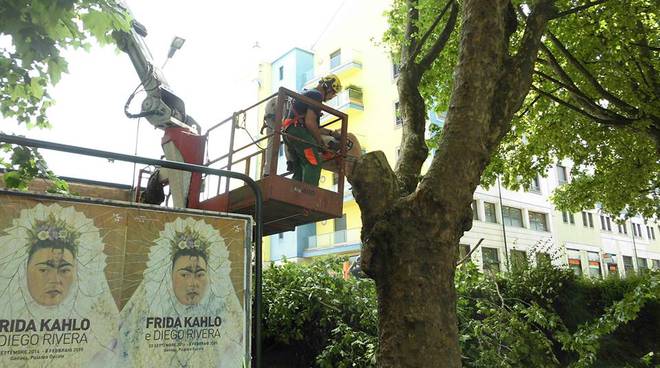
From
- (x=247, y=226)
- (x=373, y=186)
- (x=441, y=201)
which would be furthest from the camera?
(x=373, y=186)

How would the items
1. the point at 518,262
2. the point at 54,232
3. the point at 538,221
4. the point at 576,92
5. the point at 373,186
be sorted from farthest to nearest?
the point at 538,221 < the point at 576,92 < the point at 518,262 < the point at 373,186 < the point at 54,232

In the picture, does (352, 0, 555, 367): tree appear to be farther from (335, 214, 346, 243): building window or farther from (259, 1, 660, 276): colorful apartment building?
(335, 214, 346, 243): building window

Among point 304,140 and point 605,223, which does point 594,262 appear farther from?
point 304,140

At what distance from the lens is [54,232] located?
2730 mm

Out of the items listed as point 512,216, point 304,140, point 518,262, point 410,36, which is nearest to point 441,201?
point 304,140

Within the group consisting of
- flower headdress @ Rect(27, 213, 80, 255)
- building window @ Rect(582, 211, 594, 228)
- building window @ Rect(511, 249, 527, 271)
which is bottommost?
flower headdress @ Rect(27, 213, 80, 255)

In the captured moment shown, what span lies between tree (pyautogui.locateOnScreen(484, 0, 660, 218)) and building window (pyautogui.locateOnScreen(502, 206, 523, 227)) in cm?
1721

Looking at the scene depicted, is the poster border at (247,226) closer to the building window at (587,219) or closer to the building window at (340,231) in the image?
the building window at (340,231)

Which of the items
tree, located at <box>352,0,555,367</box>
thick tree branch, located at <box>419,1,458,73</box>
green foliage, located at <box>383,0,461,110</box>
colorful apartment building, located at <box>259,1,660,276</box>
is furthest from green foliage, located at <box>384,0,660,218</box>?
colorful apartment building, located at <box>259,1,660,276</box>

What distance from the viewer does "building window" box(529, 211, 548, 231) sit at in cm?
3606

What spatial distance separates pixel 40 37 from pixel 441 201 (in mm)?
3466

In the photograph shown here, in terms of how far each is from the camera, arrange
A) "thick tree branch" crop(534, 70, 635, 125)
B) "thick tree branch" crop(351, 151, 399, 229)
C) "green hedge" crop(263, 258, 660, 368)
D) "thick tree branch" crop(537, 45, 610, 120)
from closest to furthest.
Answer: "thick tree branch" crop(351, 151, 399, 229), "green hedge" crop(263, 258, 660, 368), "thick tree branch" crop(537, 45, 610, 120), "thick tree branch" crop(534, 70, 635, 125)

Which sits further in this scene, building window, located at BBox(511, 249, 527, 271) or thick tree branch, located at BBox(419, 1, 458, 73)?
building window, located at BBox(511, 249, 527, 271)

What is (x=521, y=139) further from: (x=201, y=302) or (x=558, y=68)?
(x=201, y=302)
